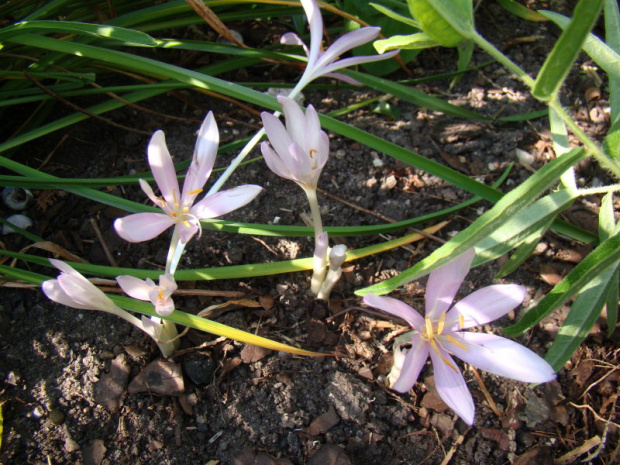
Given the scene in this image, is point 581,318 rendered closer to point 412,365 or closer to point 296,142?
point 412,365

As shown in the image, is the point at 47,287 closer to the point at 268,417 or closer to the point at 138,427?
the point at 138,427

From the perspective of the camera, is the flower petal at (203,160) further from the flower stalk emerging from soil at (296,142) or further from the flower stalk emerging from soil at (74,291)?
the flower stalk emerging from soil at (74,291)

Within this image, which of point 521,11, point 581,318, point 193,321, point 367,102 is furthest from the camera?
point 521,11

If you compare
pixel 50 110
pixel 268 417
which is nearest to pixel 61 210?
pixel 50 110

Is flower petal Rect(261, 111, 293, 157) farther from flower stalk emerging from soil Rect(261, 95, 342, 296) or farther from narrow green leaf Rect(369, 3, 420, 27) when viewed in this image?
narrow green leaf Rect(369, 3, 420, 27)

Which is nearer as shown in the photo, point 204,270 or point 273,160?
point 273,160

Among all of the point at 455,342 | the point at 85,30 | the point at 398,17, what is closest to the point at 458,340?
the point at 455,342
